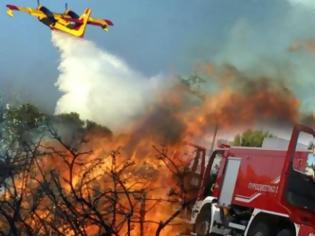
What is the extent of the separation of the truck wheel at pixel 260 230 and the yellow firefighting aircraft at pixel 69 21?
34.1 feet

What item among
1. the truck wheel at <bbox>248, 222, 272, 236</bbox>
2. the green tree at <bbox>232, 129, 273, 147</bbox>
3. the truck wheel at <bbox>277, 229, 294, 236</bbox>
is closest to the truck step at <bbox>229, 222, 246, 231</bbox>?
the truck wheel at <bbox>248, 222, 272, 236</bbox>

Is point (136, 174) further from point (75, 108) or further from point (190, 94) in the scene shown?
point (75, 108)

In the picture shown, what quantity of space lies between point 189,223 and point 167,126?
4.00 meters

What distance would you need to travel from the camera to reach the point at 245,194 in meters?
15.4

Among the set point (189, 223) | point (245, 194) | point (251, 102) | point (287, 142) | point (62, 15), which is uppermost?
point (62, 15)

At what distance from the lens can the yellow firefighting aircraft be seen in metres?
22.1

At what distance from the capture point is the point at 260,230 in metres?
14.3

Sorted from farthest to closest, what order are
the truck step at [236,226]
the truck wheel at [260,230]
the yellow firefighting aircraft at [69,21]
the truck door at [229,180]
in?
1. the yellow firefighting aircraft at [69,21]
2. the truck door at [229,180]
3. the truck step at [236,226]
4. the truck wheel at [260,230]

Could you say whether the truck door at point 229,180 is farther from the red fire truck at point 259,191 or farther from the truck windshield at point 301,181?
the truck windshield at point 301,181

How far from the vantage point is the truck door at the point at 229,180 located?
16391 millimetres

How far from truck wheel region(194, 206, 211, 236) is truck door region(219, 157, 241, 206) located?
27.0 inches

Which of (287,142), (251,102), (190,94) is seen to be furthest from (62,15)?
(287,142)

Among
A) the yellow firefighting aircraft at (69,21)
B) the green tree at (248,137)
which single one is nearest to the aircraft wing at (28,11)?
the yellow firefighting aircraft at (69,21)

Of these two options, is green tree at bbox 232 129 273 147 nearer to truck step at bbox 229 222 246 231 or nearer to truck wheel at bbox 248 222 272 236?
truck step at bbox 229 222 246 231
